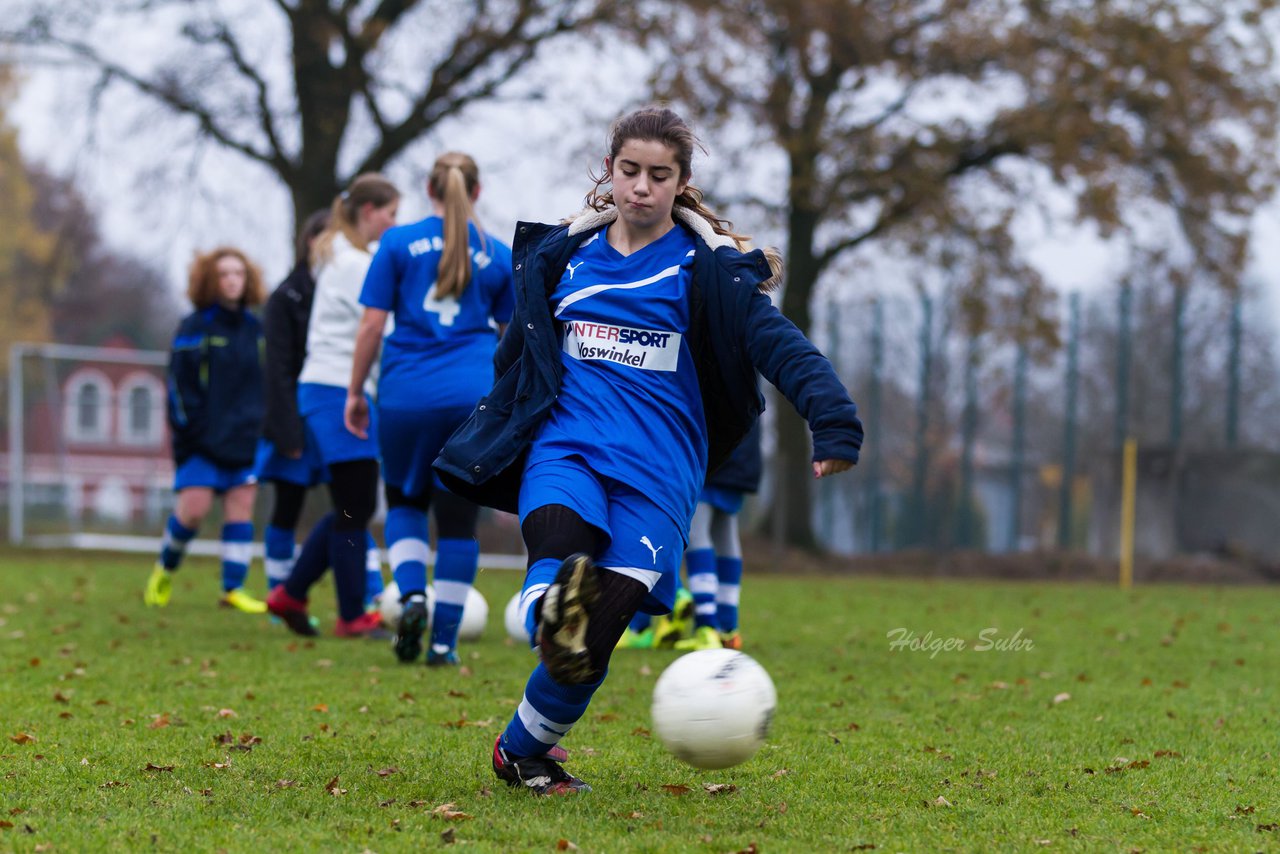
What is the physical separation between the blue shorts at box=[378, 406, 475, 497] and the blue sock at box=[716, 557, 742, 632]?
82.8 inches

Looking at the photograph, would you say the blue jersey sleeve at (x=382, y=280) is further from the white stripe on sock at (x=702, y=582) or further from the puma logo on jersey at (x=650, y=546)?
the puma logo on jersey at (x=650, y=546)

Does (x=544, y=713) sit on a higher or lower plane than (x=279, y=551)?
lower

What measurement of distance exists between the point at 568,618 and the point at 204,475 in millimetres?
6183

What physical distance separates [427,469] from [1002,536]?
1621 centimetres

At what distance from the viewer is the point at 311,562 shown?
7.87 metres

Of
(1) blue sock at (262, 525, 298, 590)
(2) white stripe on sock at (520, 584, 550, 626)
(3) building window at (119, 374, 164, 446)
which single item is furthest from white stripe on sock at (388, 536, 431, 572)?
(3) building window at (119, 374, 164, 446)

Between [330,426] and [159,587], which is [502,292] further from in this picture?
[159,587]

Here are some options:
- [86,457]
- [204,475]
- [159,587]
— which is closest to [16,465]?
[86,457]

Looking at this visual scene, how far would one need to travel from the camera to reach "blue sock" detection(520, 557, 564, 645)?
12.1 feet

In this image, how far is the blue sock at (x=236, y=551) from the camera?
31.1 feet

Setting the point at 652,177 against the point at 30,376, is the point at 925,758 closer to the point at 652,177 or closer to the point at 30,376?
the point at 652,177

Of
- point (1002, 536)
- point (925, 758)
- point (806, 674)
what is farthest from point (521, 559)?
point (925, 758)

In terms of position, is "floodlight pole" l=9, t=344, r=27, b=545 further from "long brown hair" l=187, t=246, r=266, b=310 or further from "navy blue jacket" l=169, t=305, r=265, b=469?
"long brown hair" l=187, t=246, r=266, b=310

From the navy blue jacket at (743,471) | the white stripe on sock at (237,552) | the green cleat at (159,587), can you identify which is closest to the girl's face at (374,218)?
the navy blue jacket at (743,471)
